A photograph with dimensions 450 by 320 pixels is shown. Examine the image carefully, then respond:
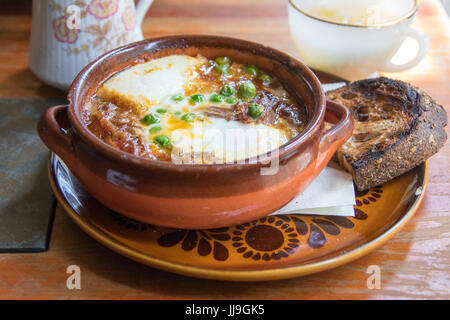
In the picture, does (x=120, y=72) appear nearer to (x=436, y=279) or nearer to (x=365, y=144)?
(x=365, y=144)

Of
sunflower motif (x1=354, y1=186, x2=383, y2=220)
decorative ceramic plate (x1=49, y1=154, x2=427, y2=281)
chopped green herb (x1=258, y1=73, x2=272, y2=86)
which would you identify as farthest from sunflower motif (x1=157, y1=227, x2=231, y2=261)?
chopped green herb (x1=258, y1=73, x2=272, y2=86)

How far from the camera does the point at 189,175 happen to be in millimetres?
1441

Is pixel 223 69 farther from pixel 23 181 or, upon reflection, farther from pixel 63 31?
pixel 23 181

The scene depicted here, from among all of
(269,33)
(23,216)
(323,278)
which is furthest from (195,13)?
(323,278)

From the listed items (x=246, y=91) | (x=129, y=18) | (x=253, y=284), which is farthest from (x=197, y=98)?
(x=129, y=18)

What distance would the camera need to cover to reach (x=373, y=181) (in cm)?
187

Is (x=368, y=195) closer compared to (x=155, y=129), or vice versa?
(x=155, y=129)

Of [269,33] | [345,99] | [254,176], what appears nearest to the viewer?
[254,176]

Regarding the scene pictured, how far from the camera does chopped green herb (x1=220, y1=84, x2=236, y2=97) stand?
6.42 ft

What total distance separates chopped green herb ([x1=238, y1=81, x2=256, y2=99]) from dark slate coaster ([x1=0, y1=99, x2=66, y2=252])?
2.81 feet

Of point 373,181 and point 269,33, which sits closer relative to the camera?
point 373,181

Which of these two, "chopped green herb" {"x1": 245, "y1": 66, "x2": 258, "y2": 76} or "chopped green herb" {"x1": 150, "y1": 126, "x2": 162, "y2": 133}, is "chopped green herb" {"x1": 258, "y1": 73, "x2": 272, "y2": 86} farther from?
"chopped green herb" {"x1": 150, "y1": 126, "x2": 162, "y2": 133}

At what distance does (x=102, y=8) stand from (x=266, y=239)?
4.70 feet

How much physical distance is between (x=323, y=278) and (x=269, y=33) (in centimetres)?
210
